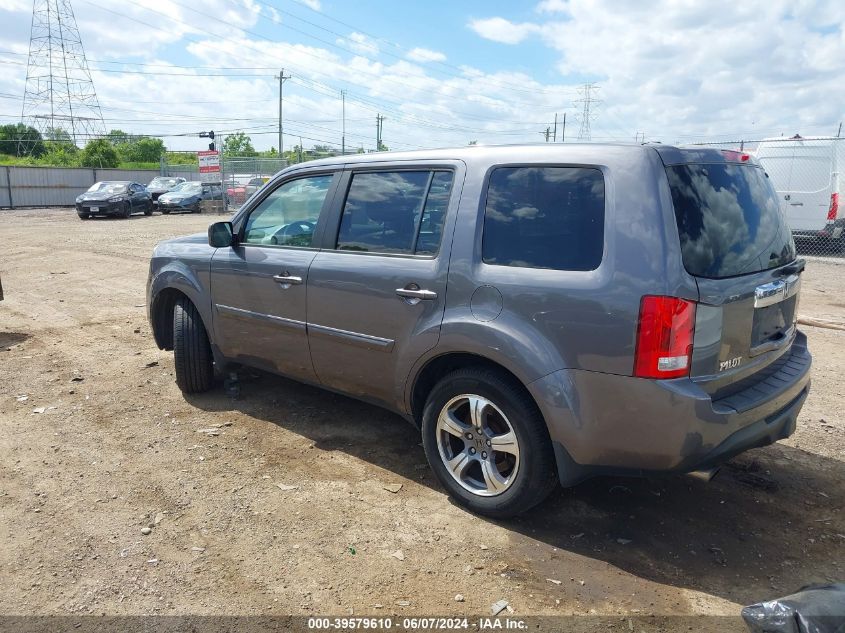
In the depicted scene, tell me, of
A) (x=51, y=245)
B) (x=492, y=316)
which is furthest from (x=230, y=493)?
(x=51, y=245)

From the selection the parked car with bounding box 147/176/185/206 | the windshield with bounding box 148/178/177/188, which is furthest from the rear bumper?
the windshield with bounding box 148/178/177/188

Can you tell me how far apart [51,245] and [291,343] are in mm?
13922

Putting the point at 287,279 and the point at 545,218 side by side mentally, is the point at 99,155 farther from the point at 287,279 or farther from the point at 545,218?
the point at 545,218

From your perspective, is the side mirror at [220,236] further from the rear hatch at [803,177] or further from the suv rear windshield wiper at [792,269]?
the rear hatch at [803,177]

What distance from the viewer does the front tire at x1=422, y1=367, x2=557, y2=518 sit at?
127 inches

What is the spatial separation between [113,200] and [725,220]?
1016 inches

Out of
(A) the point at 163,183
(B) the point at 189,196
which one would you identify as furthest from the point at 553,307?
(A) the point at 163,183

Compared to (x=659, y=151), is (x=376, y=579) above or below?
below

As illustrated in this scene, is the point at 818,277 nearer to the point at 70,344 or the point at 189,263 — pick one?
the point at 189,263

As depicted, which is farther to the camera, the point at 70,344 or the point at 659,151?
the point at 70,344

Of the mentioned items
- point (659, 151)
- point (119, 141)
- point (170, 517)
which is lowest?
point (170, 517)

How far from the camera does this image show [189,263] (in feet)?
16.7

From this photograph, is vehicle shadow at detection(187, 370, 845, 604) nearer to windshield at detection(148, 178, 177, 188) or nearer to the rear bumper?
the rear bumper

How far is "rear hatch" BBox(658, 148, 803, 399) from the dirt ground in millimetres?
857
